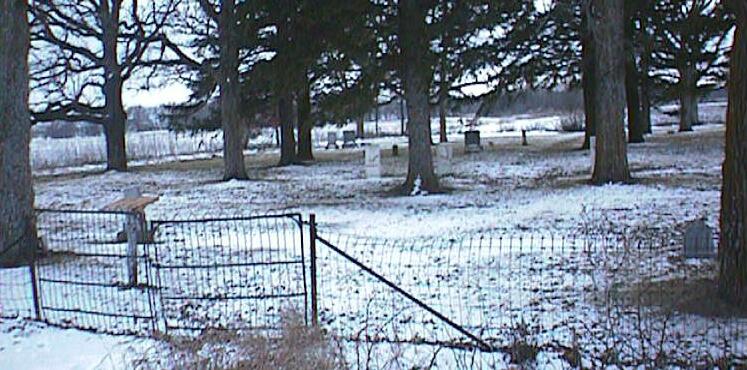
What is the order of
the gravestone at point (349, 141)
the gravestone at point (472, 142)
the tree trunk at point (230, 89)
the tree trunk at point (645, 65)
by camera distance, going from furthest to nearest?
the gravestone at point (349, 141) < the gravestone at point (472, 142) < the tree trunk at point (645, 65) < the tree trunk at point (230, 89)

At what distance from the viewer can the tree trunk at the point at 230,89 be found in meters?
25.1

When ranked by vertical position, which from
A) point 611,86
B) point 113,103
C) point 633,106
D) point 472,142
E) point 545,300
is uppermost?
point 113,103

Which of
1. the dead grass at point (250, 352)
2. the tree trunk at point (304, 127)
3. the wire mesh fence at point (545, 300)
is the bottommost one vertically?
the wire mesh fence at point (545, 300)

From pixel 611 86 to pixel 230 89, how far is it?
12.9 m

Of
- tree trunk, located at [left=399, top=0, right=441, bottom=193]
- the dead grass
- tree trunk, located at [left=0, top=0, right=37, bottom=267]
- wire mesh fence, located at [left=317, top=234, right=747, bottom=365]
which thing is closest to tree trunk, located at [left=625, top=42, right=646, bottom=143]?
tree trunk, located at [left=399, top=0, right=441, bottom=193]

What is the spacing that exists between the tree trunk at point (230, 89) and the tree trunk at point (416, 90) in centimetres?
852

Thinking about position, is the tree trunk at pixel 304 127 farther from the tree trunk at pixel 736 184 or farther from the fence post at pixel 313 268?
the tree trunk at pixel 736 184

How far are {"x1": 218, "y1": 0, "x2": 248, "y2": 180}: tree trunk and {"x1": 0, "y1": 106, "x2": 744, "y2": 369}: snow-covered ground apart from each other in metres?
0.81

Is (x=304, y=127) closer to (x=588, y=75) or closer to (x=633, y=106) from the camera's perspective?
(x=588, y=75)

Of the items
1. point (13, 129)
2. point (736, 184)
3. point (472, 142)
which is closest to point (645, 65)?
point (472, 142)

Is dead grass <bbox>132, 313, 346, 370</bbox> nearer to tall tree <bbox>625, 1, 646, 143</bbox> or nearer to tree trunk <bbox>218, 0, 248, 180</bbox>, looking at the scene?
tree trunk <bbox>218, 0, 248, 180</bbox>

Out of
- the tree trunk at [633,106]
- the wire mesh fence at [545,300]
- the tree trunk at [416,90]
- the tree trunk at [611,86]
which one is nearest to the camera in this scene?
the wire mesh fence at [545,300]

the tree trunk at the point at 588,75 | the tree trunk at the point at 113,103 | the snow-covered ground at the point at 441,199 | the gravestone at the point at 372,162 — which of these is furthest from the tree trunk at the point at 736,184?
the tree trunk at the point at 113,103

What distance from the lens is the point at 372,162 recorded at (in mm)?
25266
